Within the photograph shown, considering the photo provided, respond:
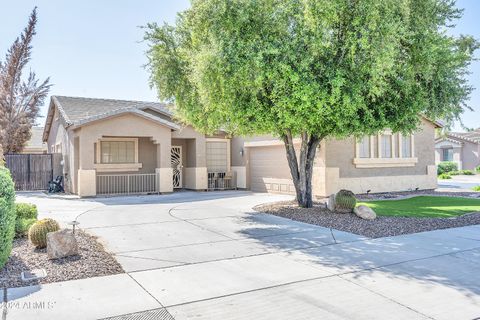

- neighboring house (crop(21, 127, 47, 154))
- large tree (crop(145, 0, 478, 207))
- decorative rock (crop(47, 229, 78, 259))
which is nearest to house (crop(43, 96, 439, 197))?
large tree (crop(145, 0, 478, 207))

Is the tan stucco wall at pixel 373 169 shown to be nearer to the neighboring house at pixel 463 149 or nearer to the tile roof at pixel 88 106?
the tile roof at pixel 88 106

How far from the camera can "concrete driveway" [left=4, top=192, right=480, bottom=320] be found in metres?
4.79

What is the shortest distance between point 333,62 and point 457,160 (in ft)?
117

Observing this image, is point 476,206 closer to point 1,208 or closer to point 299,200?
point 299,200

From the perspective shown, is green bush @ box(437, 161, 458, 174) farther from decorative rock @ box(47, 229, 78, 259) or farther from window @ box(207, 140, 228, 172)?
decorative rock @ box(47, 229, 78, 259)

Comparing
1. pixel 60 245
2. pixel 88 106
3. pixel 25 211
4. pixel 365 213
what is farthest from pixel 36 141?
pixel 365 213

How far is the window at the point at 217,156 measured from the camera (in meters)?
21.8

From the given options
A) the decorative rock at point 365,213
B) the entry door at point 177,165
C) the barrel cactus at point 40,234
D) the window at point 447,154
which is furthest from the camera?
the window at point 447,154

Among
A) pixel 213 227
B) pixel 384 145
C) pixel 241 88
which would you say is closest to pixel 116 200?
pixel 213 227

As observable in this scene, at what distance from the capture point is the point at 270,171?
19.7m

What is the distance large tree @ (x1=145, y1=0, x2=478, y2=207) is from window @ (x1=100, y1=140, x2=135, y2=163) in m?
9.52

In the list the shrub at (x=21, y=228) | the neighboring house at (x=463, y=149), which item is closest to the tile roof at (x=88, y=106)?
the shrub at (x=21, y=228)

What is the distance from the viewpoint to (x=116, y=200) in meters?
16.3

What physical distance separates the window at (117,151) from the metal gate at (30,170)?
17.6 feet
